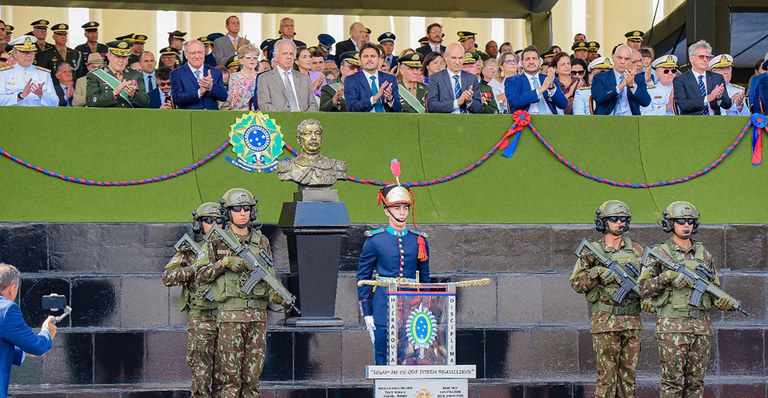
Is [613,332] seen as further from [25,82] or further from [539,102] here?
[25,82]

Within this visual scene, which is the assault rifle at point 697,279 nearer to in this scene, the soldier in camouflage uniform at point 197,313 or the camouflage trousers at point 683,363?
the camouflage trousers at point 683,363

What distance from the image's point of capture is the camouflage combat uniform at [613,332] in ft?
41.5

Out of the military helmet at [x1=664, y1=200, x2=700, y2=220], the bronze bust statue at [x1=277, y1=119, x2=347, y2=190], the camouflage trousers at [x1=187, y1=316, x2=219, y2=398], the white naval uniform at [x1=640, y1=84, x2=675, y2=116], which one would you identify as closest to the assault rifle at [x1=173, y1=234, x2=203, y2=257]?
the camouflage trousers at [x1=187, y1=316, x2=219, y2=398]

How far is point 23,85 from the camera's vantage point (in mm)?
15086

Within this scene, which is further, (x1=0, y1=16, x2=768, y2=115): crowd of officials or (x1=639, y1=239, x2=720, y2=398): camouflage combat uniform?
(x1=0, y1=16, x2=768, y2=115): crowd of officials

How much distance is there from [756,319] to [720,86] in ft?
8.80

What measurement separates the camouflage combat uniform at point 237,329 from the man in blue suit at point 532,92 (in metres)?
4.32

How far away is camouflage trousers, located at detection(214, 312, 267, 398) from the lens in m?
12.1

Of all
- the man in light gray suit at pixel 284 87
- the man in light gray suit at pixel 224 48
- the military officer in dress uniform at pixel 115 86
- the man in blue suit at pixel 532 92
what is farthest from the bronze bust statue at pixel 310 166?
the man in light gray suit at pixel 224 48

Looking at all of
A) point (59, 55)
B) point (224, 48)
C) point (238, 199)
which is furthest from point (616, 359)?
point (59, 55)

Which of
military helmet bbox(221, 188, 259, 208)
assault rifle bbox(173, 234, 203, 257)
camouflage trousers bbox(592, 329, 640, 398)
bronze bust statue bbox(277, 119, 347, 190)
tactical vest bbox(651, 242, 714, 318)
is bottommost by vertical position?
camouflage trousers bbox(592, 329, 640, 398)

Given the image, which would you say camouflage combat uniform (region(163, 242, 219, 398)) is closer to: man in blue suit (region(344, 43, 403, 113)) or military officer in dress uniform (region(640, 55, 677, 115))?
man in blue suit (region(344, 43, 403, 113))

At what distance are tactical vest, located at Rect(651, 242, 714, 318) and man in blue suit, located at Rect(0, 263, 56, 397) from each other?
5416 millimetres

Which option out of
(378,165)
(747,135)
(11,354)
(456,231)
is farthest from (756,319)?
(11,354)
